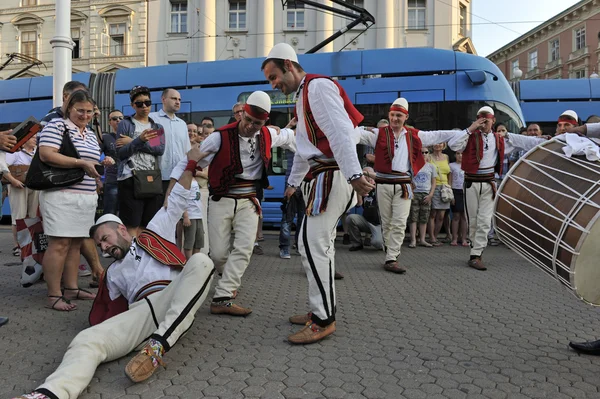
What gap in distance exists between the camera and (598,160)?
8.48ft

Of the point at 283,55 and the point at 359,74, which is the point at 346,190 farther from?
the point at 359,74

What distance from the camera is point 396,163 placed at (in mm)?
6387

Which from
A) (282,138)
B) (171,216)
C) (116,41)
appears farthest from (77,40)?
(171,216)

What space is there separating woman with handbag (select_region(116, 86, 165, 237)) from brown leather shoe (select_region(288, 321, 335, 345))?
2.45 metres

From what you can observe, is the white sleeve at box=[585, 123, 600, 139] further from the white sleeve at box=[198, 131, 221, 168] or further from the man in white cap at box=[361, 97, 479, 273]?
the man in white cap at box=[361, 97, 479, 273]

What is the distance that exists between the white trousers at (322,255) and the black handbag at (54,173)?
216cm

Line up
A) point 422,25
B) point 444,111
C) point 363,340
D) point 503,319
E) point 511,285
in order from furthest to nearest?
point 422,25
point 444,111
point 511,285
point 503,319
point 363,340

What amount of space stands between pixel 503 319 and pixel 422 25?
95.0ft

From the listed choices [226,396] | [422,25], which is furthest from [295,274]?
[422,25]

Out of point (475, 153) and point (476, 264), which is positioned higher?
point (475, 153)

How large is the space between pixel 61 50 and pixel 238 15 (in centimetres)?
2496

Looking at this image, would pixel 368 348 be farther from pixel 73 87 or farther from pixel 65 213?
pixel 73 87

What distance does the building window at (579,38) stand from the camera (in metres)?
35.8

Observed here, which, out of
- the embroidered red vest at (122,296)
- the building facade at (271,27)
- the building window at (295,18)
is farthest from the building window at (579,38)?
the embroidered red vest at (122,296)
